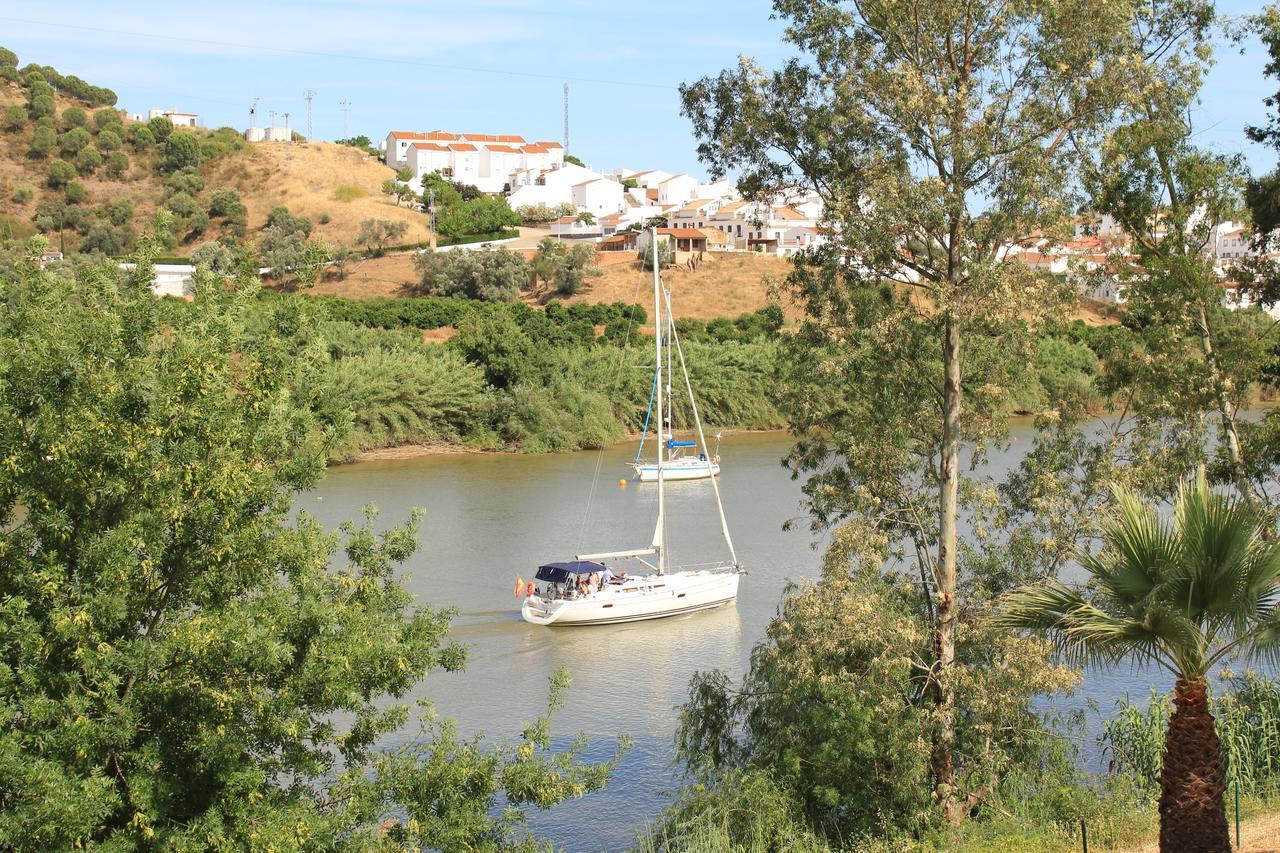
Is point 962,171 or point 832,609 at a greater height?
point 962,171

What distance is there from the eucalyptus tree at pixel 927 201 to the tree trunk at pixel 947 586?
0.02 m

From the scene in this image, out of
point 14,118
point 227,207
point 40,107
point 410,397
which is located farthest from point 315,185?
point 410,397

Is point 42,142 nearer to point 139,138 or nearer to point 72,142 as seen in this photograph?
point 72,142

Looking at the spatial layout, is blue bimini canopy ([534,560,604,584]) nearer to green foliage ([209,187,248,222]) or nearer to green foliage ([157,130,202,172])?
green foliage ([209,187,248,222])

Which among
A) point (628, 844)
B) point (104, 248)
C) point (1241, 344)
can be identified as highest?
point (104, 248)

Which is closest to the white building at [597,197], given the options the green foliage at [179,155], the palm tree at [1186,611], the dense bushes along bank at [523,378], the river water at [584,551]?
the green foliage at [179,155]

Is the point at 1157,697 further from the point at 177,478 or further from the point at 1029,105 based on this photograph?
the point at 177,478

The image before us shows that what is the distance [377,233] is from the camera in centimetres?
7638

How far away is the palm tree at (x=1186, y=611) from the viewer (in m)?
8.85

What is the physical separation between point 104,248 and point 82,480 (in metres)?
72.1

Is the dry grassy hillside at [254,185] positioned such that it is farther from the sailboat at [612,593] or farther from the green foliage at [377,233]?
the sailboat at [612,593]

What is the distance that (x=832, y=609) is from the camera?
1241 cm

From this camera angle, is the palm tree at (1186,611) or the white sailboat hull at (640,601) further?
the white sailboat hull at (640,601)

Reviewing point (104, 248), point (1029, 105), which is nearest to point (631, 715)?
point (1029, 105)
